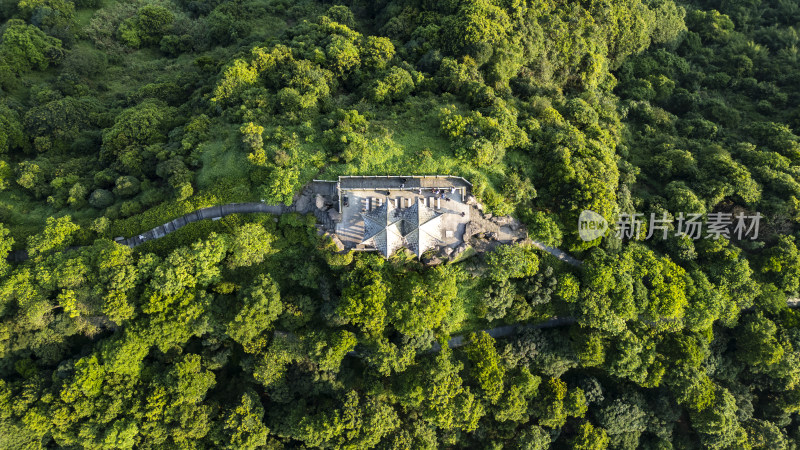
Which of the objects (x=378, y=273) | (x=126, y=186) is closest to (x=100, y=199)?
(x=126, y=186)

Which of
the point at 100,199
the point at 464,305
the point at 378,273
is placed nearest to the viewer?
the point at 378,273

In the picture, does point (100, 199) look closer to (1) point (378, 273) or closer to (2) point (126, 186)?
(2) point (126, 186)

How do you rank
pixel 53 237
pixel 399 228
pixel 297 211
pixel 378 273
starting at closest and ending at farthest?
pixel 378 273, pixel 53 237, pixel 399 228, pixel 297 211

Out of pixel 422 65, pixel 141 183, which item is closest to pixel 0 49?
pixel 141 183

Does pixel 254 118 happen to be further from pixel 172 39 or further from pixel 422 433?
pixel 422 433

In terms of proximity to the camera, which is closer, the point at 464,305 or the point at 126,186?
the point at 126,186

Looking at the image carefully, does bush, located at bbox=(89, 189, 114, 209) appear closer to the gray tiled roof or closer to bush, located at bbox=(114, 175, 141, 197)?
bush, located at bbox=(114, 175, 141, 197)

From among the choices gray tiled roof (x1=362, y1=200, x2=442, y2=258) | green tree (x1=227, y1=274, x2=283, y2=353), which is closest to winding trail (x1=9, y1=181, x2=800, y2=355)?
gray tiled roof (x1=362, y1=200, x2=442, y2=258)

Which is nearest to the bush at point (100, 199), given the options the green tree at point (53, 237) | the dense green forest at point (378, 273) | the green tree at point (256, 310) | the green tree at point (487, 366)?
the dense green forest at point (378, 273)
